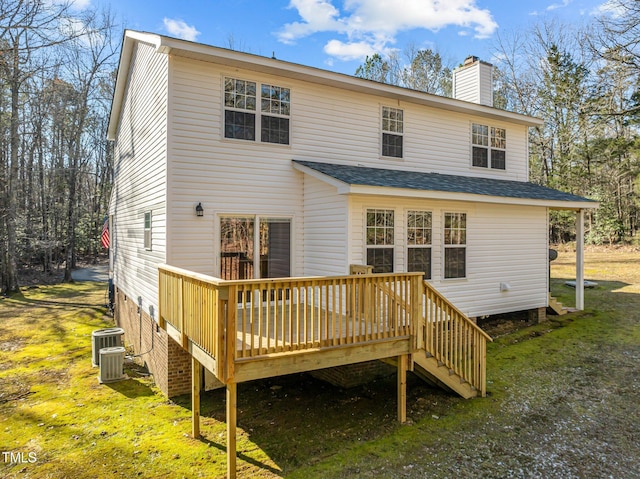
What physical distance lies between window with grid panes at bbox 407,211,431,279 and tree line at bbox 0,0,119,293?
15535 mm

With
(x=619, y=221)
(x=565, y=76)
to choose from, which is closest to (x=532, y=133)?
(x=565, y=76)

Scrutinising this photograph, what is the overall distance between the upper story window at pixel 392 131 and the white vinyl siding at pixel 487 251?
2.08 meters

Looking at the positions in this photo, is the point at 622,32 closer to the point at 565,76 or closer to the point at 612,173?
the point at 565,76

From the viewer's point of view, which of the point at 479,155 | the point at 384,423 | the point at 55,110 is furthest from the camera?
the point at 55,110

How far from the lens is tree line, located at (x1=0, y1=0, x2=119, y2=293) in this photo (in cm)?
1812

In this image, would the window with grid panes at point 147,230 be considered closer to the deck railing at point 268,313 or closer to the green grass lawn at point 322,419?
the deck railing at point 268,313

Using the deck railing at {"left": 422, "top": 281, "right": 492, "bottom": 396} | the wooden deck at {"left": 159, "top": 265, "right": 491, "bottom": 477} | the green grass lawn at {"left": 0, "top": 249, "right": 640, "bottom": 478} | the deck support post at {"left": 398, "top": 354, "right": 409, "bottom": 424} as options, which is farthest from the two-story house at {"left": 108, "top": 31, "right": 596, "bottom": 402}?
the deck support post at {"left": 398, "top": 354, "right": 409, "bottom": 424}

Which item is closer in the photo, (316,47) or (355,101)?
(355,101)

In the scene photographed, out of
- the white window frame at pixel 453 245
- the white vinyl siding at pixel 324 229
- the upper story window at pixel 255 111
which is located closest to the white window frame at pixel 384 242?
the white vinyl siding at pixel 324 229

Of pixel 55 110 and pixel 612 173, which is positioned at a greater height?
pixel 55 110

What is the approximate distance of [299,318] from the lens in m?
4.82

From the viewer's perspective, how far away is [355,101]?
9.48 m

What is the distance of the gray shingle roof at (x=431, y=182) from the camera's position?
7.78m

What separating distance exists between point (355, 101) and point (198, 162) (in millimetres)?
4216
